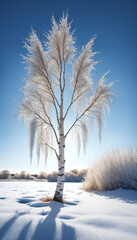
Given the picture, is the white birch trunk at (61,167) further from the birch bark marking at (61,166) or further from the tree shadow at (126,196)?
the tree shadow at (126,196)

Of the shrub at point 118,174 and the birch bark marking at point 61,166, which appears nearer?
the birch bark marking at point 61,166

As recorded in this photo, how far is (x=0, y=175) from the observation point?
53.8 ft

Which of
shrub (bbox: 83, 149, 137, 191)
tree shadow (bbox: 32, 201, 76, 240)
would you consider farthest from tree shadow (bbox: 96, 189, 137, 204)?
tree shadow (bbox: 32, 201, 76, 240)

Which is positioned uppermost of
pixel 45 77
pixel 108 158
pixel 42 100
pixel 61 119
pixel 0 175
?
pixel 45 77

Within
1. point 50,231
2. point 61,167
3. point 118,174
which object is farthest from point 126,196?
point 50,231

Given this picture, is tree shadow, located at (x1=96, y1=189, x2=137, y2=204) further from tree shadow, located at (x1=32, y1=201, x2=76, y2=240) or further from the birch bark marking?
tree shadow, located at (x1=32, y1=201, x2=76, y2=240)

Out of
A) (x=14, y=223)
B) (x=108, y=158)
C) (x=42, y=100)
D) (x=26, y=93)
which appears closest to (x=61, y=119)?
(x=42, y=100)

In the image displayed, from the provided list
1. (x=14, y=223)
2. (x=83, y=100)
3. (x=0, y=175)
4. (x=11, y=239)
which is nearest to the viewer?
(x=11, y=239)

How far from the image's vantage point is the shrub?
4.44m

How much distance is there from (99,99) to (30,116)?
5.97 ft

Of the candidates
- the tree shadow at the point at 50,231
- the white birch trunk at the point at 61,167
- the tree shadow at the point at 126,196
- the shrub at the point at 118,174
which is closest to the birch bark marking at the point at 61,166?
the white birch trunk at the point at 61,167

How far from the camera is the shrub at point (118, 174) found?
4.44 metres

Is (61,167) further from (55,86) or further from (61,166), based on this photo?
(55,86)

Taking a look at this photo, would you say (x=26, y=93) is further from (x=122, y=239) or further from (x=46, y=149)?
(x=122, y=239)
